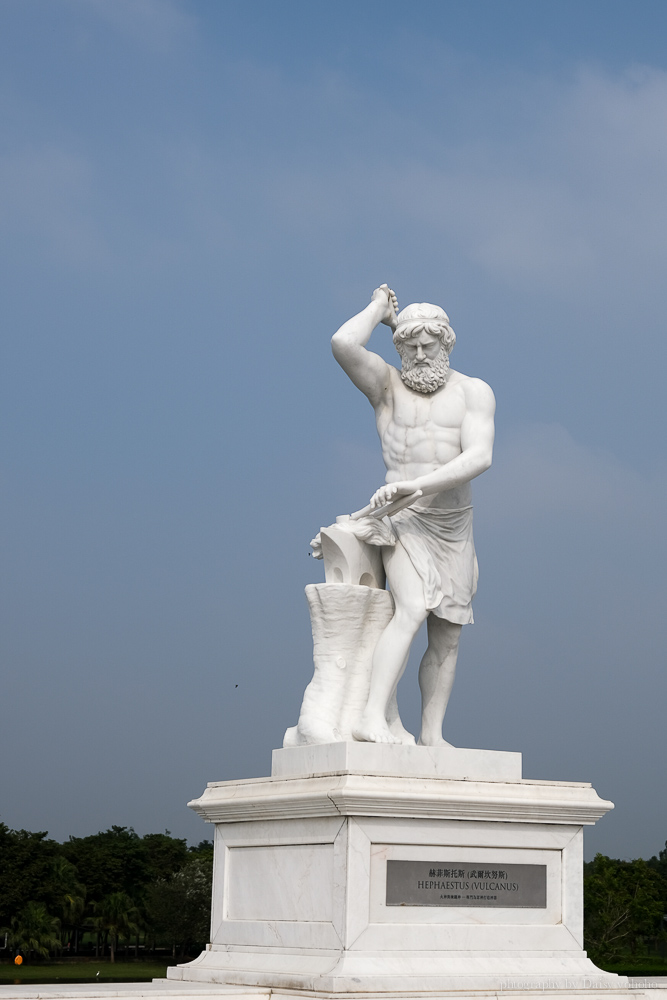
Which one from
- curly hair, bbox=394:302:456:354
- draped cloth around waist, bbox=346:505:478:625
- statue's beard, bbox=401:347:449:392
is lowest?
draped cloth around waist, bbox=346:505:478:625

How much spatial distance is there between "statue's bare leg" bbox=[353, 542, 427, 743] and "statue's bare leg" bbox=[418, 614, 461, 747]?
0.42 meters

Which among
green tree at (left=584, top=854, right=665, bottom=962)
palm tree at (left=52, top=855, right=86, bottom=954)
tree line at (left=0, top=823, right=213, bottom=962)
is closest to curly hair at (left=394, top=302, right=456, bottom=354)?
green tree at (left=584, top=854, right=665, bottom=962)

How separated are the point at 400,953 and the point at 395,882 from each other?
39 cm

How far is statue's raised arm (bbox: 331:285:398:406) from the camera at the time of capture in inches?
331

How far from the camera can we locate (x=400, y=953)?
278 inches

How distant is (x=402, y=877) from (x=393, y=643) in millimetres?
1517

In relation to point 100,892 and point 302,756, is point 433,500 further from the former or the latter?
point 100,892

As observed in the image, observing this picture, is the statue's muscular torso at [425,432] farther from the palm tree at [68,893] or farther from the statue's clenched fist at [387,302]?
the palm tree at [68,893]

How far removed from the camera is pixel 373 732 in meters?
7.71

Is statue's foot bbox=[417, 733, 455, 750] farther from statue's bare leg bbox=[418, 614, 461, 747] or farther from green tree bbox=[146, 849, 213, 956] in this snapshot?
green tree bbox=[146, 849, 213, 956]

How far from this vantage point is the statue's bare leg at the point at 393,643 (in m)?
7.80

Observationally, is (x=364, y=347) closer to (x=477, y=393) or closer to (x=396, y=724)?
(x=477, y=393)

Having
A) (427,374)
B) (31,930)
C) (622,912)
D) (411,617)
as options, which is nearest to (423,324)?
(427,374)

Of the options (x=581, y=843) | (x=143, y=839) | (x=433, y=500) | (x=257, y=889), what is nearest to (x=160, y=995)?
(x=257, y=889)
